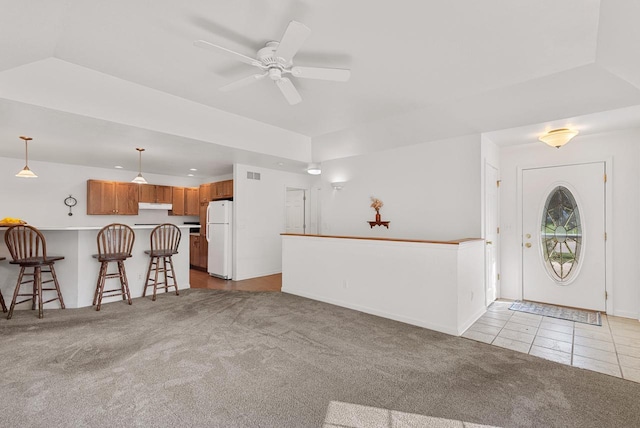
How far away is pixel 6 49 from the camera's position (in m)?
2.34

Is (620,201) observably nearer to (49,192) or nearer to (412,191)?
(412,191)

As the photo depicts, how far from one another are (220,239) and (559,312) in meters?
5.71

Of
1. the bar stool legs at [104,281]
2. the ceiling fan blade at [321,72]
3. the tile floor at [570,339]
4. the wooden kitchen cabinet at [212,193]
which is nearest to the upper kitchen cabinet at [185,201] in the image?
the wooden kitchen cabinet at [212,193]

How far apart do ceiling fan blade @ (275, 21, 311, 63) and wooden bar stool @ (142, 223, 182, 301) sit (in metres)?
3.51

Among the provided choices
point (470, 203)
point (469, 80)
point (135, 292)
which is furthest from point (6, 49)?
point (470, 203)

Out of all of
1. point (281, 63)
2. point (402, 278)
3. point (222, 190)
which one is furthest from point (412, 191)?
point (222, 190)

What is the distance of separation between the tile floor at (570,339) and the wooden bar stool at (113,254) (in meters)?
4.54

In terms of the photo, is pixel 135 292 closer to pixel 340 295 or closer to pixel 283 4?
pixel 340 295

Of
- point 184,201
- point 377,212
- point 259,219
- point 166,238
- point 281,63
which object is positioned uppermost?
point 281,63

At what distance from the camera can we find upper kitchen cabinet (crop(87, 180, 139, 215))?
639cm

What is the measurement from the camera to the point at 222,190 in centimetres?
682

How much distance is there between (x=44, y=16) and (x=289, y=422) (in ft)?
10.6

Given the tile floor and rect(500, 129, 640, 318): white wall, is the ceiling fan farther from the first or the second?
rect(500, 129, 640, 318): white wall

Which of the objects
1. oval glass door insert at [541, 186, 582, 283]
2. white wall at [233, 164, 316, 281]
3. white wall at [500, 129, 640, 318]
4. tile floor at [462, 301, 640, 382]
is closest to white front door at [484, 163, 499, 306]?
tile floor at [462, 301, 640, 382]
